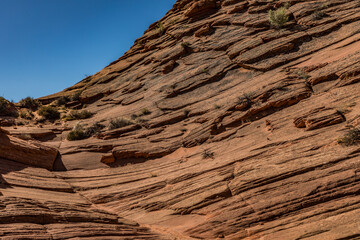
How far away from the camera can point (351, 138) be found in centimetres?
895

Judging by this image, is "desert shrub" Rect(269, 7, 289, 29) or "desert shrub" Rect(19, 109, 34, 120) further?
"desert shrub" Rect(19, 109, 34, 120)

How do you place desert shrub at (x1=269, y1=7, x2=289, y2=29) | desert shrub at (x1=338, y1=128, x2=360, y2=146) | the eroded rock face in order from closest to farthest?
1. desert shrub at (x1=338, y1=128, x2=360, y2=146)
2. the eroded rock face
3. desert shrub at (x1=269, y1=7, x2=289, y2=29)

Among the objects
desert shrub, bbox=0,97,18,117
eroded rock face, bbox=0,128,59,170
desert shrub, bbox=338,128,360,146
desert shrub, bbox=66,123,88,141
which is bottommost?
desert shrub, bbox=338,128,360,146

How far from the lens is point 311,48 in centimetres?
1725

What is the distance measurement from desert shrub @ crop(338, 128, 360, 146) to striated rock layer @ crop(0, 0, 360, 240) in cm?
34

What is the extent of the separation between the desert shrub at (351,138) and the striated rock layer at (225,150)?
343mm

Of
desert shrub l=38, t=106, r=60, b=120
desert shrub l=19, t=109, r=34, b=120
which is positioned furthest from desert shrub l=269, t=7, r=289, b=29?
desert shrub l=19, t=109, r=34, b=120

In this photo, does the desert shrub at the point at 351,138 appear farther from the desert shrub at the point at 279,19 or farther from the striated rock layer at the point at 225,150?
the desert shrub at the point at 279,19

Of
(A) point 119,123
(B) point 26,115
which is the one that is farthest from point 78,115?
(A) point 119,123

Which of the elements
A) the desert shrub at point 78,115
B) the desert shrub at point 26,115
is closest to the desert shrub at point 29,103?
the desert shrub at point 26,115

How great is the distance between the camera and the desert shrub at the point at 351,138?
8.92 meters

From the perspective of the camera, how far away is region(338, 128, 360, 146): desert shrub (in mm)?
8922

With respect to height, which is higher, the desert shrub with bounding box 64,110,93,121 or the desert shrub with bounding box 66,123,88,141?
the desert shrub with bounding box 64,110,93,121

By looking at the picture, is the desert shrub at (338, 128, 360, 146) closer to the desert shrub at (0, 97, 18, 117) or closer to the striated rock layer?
the striated rock layer
